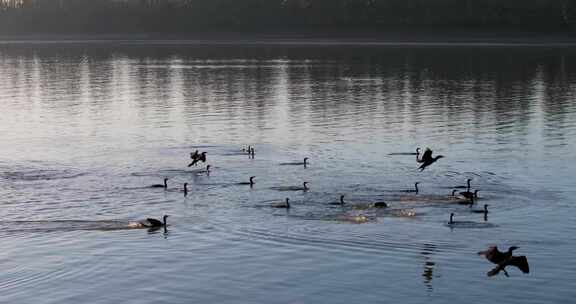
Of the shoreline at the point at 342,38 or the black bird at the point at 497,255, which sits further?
the shoreline at the point at 342,38

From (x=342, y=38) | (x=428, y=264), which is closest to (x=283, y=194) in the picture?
(x=428, y=264)

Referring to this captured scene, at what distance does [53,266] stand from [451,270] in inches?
462

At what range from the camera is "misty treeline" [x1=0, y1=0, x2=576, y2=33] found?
166 meters

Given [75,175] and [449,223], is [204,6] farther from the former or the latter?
[449,223]

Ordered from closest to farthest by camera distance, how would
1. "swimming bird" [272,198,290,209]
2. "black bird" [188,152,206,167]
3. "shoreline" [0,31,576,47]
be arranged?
"swimming bird" [272,198,290,209]
"black bird" [188,152,206,167]
"shoreline" [0,31,576,47]

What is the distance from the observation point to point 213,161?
50188 mm

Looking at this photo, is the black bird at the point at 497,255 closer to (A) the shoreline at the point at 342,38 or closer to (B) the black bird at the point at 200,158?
(B) the black bird at the point at 200,158

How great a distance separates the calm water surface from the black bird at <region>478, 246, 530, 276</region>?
0.98 feet

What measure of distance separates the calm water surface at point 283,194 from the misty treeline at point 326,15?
249 ft

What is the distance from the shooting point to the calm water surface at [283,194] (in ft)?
96.4

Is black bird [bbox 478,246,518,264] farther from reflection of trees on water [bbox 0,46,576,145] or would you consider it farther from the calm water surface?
reflection of trees on water [bbox 0,46,576,145]

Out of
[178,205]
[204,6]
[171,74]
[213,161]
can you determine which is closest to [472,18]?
[204,6]

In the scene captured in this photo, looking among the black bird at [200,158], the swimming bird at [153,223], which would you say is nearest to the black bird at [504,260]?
the swimming bird at [153,223]

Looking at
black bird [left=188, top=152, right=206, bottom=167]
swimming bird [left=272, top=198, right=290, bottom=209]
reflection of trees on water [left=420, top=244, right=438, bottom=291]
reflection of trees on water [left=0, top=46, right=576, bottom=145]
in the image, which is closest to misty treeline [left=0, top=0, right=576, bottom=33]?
reflection of trees on water [left=0, top=46, right=576, bottom=145]
